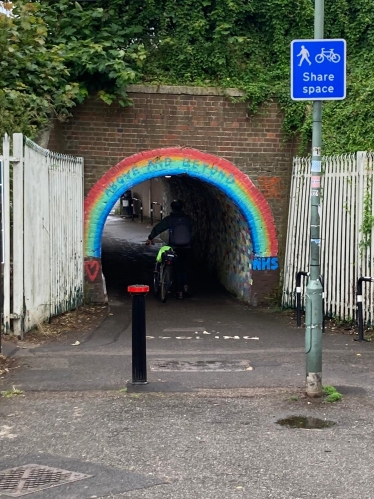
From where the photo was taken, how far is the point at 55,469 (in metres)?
5.01

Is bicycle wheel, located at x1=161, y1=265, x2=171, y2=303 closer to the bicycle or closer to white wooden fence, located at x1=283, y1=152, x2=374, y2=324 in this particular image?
the bicycle

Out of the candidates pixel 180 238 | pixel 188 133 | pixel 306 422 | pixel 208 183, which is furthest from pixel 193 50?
pixel 306 422

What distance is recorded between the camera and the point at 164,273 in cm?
1355

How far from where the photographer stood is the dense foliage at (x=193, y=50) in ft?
37.9

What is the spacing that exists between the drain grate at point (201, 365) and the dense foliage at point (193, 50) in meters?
4.58

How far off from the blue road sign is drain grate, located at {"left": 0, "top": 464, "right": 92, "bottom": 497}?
394 cm

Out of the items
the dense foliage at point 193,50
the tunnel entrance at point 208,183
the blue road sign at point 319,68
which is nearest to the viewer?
the blue road sign at point 319,68

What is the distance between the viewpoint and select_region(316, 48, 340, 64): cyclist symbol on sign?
668cm

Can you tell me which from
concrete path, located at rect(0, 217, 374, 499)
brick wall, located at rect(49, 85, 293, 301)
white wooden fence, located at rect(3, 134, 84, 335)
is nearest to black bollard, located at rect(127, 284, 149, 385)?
concrete path, located at rect(0, 217, 374, 499)

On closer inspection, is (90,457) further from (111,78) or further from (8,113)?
(111,78)

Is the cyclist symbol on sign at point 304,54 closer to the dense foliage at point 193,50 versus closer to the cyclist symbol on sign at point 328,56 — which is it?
the cyclist symbol on sign at point 328,56

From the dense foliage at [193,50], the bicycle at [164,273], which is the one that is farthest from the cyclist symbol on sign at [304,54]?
the bicycle at [164,273]

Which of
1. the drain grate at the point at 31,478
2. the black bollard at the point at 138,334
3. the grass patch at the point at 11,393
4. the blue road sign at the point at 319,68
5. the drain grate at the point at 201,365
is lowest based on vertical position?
the drain grate at the point at 31,478

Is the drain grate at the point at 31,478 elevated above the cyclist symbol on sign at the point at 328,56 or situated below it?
below
